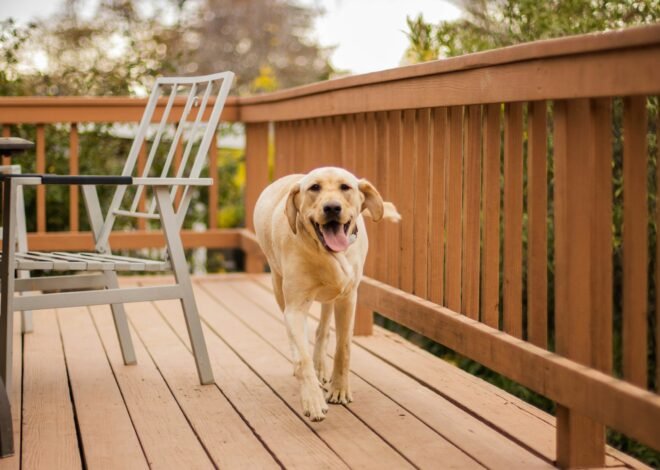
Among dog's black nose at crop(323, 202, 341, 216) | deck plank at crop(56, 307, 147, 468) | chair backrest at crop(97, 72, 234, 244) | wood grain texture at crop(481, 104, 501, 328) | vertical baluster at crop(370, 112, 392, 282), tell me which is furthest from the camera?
vertical baluster at crop(370, 112, 392, 282)

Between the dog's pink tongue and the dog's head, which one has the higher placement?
the dog's head

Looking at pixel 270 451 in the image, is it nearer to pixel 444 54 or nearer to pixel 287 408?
pixel 287 408

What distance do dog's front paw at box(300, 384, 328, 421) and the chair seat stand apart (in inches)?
31.7

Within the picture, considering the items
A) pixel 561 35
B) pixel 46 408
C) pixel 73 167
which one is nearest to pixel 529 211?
pixel 46 408

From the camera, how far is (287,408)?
324cm

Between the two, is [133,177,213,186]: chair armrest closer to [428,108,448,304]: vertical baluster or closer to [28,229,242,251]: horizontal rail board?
[428,108,448,304]: vertical baluster

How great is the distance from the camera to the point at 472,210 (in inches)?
124

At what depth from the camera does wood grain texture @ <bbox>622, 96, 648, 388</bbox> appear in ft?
7.32

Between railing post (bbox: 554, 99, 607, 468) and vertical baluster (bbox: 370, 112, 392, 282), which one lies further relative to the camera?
vertical baluster (bbox: 370, 112, 392, 282)

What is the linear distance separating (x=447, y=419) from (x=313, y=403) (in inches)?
17.9

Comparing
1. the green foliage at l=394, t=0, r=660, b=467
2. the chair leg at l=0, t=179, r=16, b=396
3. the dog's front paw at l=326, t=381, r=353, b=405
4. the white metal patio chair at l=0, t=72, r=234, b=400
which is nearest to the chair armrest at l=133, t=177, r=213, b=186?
the white metal patio chair at l=0, t=72, r=234, b=400

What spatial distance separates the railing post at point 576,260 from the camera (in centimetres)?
242

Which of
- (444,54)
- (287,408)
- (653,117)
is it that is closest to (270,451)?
(287,408)

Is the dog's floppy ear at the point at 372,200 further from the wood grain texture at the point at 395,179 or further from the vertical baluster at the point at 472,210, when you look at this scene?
the wood grain texture at the point at 395,179
